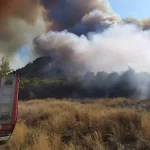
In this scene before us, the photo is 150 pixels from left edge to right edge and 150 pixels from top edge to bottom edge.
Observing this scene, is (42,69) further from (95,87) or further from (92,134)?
(92,134)

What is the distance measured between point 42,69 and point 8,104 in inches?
4250

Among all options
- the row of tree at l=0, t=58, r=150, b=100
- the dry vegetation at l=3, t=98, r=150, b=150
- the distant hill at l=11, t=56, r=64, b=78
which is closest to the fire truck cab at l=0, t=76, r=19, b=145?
the dry vegetation at l=3, t=98, r=150, b=150

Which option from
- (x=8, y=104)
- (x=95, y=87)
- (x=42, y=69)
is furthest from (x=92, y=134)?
(x=42, y=69)

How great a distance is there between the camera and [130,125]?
369 inches

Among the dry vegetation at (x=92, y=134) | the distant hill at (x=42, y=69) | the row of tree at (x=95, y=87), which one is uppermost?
the distant hill at (x=42, y=69)

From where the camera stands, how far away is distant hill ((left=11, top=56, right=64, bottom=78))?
105125 millimetres

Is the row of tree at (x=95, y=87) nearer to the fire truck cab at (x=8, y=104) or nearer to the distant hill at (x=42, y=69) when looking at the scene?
the fire truck cab at (x=8, y=104)

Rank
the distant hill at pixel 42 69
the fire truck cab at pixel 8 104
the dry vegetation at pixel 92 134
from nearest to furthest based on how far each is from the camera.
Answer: the fire truck cab at pixel 8 104 < the dry vegetation at pixel 92 134 < the distant hill at pixel 42 69

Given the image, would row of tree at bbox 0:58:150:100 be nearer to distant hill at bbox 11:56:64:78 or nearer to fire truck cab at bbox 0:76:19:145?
fire truck cab at bbox 0:76:19:145

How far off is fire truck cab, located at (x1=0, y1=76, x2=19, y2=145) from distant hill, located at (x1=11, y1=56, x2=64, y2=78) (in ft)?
300

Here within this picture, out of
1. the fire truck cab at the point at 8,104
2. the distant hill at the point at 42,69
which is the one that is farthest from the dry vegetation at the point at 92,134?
the distant hill at the point at 42,69

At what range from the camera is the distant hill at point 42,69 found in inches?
4139

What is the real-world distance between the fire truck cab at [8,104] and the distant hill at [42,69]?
91.4m

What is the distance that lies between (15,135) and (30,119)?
4.60 metres
